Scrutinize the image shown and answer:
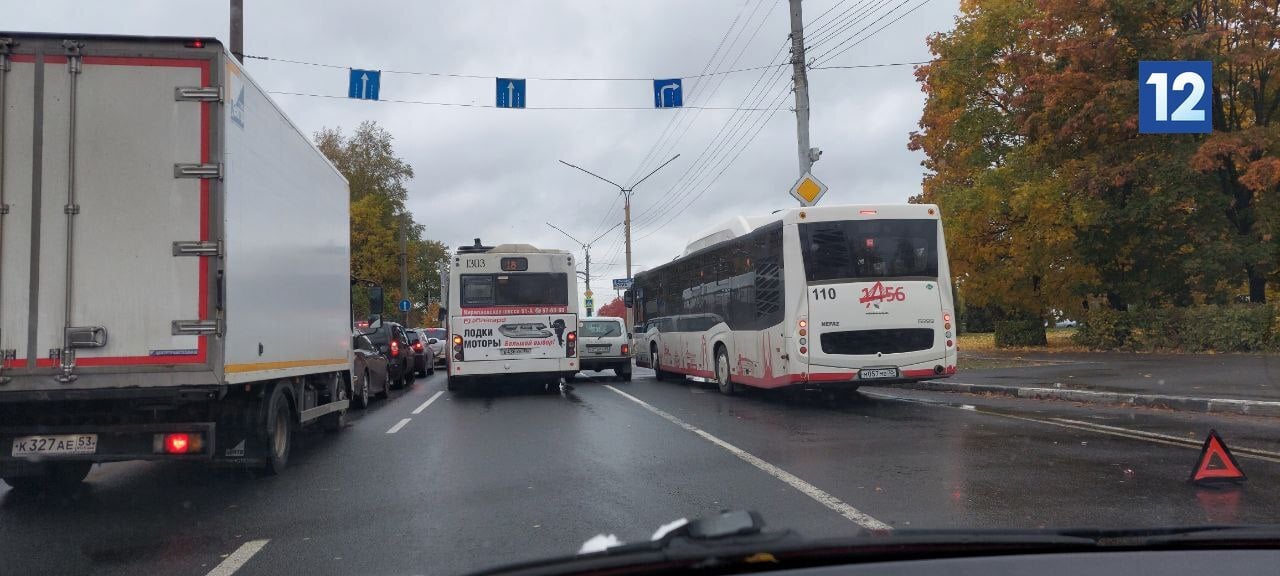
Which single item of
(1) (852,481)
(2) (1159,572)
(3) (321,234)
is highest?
(3) (321,234)

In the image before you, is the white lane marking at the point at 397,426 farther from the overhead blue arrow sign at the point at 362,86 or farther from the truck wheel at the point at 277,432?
the overhead blue arrow sign at the point at 362,86

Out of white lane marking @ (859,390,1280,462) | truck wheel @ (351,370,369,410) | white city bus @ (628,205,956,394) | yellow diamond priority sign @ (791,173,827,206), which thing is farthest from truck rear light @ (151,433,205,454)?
yellow diamond priority sign @ (791,173,827,206)

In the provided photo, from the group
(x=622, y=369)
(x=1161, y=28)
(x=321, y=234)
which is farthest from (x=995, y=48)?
(x=321, y=234)

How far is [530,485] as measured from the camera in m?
7.50

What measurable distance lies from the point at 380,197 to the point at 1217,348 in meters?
48.9

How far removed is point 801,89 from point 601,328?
301 inches

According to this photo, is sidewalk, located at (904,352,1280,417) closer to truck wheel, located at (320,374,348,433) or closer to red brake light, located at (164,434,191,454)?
truck wheel, located at (320,374,348,433)

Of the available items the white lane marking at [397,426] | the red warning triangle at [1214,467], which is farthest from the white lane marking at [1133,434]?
the white lane marking at [397,426]

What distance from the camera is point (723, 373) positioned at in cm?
1747

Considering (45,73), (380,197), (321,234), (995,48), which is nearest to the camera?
(45,73)

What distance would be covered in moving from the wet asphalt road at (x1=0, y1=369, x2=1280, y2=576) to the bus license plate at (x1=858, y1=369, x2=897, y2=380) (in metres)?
1.27

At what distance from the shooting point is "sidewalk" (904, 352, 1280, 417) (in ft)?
42.6

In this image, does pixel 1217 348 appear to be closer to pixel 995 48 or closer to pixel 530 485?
pixel 995 48

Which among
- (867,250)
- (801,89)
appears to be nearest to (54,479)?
(867,250)
